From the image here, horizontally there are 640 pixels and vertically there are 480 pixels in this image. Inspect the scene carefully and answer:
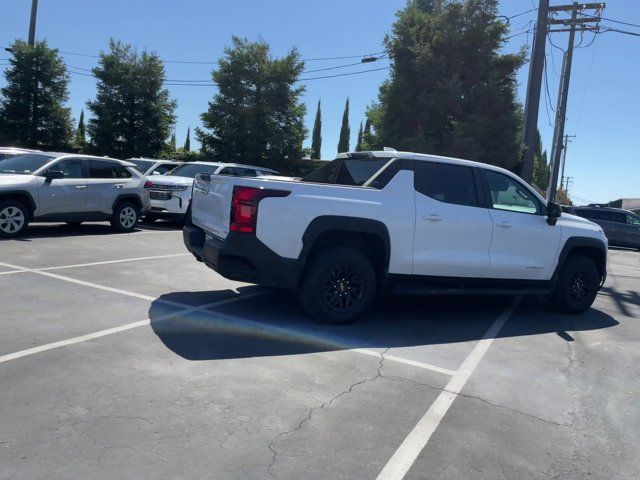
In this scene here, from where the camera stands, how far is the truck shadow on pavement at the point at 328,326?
16.8 feet

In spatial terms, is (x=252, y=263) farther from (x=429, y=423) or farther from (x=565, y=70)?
(x=565, y=70)

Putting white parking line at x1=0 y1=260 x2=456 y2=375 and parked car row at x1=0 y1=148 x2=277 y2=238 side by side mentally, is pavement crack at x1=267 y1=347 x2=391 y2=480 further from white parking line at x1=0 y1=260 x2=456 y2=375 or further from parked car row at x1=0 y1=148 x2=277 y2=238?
parked car row at x1=0 y1=148 x2=277 y2=238

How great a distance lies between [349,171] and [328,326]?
7.03 feet

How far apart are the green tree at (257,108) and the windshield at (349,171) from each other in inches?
815

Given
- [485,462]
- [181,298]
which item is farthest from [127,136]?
[485,462]

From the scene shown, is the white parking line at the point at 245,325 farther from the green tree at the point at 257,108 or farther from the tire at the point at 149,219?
the green tree at the point at 257,108

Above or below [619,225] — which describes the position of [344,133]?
above

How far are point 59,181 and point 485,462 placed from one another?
10.2m

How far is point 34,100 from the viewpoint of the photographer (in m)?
26.8

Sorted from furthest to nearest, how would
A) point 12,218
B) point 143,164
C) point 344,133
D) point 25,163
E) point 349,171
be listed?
point 344,133, point 143,164, point 25,163, point 12,218, point 349,171

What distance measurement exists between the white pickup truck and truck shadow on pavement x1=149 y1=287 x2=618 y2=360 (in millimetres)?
352

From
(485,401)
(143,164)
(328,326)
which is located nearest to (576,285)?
(328,326)

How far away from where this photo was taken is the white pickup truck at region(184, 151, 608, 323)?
5.57 metres

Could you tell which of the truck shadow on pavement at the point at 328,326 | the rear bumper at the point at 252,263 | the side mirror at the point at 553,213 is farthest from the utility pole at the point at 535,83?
the rear bumper at the point at 252,263
